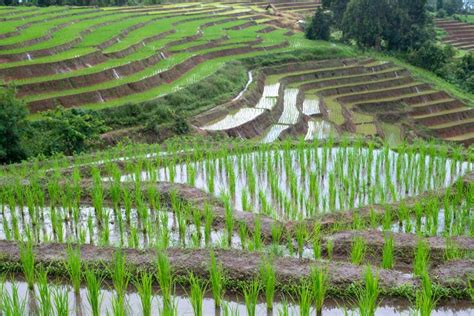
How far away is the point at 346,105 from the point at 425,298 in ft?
52.3

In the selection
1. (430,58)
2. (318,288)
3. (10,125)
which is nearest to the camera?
(318,288)

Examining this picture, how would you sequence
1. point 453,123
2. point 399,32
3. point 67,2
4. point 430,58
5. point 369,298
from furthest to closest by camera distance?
point 67,2 < point 399,32 < point 430,58 < point 453,123 < point 369,298

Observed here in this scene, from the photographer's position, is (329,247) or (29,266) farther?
(329,247)

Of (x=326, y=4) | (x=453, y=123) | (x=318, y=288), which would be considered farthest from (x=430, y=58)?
(x=318, y=288)

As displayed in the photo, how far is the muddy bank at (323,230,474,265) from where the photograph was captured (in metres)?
6.30

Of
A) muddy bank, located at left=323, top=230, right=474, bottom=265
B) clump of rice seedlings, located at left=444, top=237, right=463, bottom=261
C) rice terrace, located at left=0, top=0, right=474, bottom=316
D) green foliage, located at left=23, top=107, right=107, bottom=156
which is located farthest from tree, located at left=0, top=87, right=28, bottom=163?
clump of rice seedlings, located at left=444, top=237, right=463, bottom=261

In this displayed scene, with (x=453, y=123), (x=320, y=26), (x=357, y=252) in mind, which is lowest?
(x=453, y=123)

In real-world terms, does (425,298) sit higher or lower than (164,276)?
higher

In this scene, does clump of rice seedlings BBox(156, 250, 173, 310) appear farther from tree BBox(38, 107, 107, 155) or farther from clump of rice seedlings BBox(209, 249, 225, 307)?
tree BBox(38, 107, 107, 155)

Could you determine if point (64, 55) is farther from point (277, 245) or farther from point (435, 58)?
point (435, 58)

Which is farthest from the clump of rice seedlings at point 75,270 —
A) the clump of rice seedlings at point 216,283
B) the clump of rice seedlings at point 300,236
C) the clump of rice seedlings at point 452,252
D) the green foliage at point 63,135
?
the green foliage at point 63,135

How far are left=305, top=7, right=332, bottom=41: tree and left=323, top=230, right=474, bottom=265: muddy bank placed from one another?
24259 mm

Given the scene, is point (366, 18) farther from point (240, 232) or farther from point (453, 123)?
point (240, 232)

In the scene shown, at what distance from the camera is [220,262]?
5.70 m
